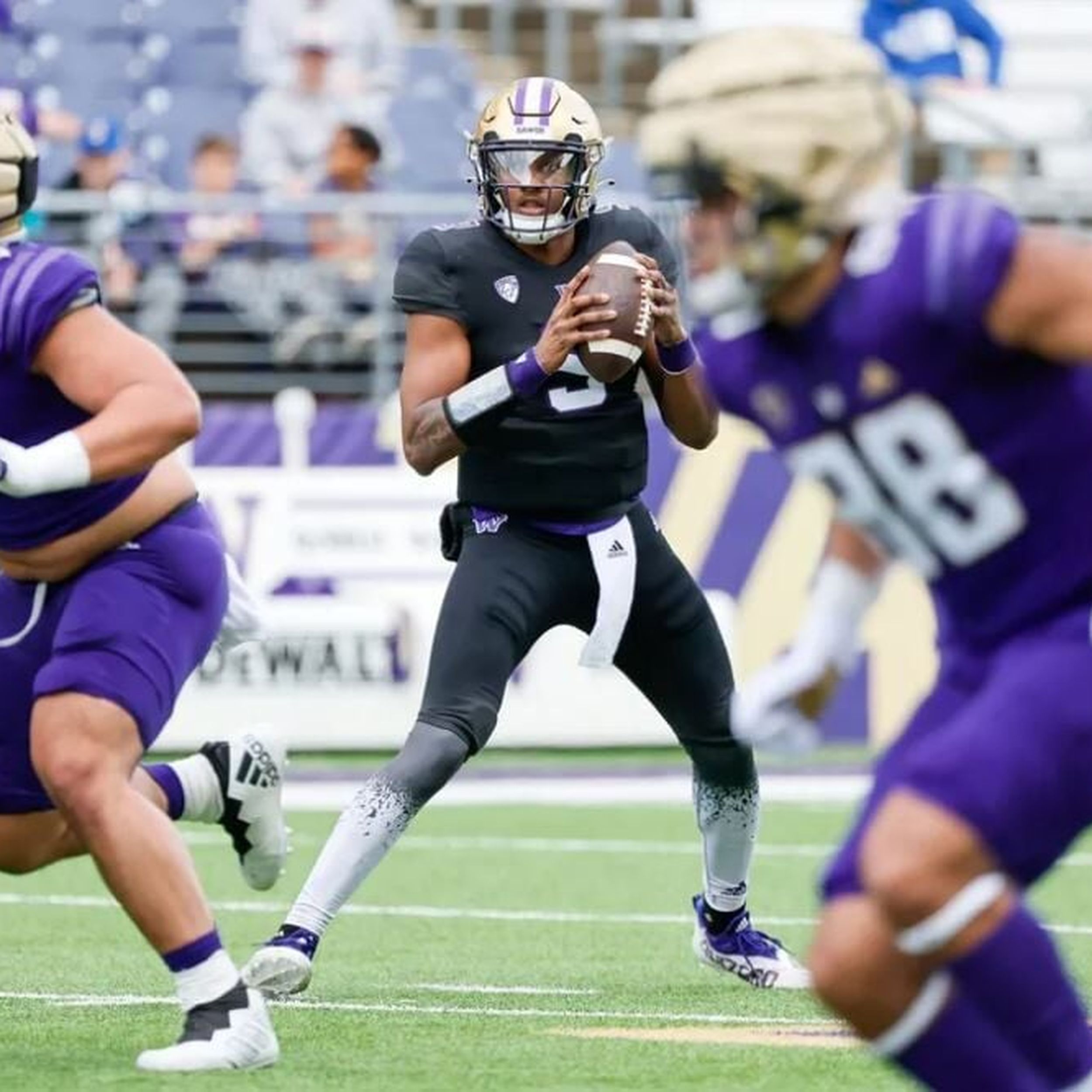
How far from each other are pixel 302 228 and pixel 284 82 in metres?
1.45

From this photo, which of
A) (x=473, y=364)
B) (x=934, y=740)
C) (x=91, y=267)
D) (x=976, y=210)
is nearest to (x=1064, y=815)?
(x=934, y=740)

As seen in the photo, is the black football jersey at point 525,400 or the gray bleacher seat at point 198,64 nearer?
the black football jersey at point 525,400

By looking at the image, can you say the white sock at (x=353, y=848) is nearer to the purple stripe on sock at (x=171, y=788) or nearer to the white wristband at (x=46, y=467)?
the purple stripe on sock at (x=171, y=788)

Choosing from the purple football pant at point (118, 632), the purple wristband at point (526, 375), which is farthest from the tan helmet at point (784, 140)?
the purple wristband at point (526, 375)

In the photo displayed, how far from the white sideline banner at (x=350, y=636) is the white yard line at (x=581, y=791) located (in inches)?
25.2

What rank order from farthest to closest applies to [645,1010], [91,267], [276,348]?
1. [276,348]
2. [645,1010]
3. [91,267]

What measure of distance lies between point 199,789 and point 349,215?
23.6ft

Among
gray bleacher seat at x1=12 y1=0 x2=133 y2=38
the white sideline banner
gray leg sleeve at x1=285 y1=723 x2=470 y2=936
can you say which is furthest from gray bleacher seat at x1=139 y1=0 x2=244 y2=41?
gray leg sleeve at x1=285 y1=723 x2=470 y2=936

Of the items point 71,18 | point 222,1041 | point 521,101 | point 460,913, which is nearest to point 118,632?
point 222,1041

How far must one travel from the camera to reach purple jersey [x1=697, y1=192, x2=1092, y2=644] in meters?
3.89

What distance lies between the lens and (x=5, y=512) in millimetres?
5395

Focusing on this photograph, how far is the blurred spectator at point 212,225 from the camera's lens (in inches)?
517

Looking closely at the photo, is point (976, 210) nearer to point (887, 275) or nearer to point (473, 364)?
point (887, 275)

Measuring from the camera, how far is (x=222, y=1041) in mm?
5113
